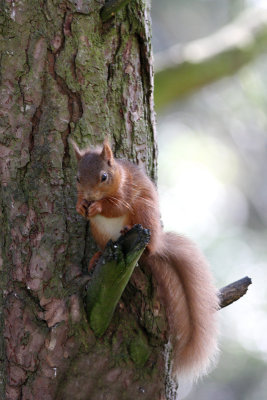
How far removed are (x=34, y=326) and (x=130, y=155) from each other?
1.84 feet

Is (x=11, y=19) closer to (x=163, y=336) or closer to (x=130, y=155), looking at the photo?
(x=130, y=155)

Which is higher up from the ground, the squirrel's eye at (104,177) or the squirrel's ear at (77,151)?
the squirrel's ear at (77,151)

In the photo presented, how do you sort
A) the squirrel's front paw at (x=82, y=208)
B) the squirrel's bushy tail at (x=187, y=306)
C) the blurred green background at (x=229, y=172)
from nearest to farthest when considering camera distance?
1. the squirrel's front paw at (x=82, y=208)
2. the squirrel's bushy tail at (x=187, y=306)
3. the blurred green background at (x=229, y=172)

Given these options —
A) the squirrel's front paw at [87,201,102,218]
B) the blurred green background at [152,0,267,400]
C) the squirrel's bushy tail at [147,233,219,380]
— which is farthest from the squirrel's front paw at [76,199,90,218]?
the blurred green background at [152,0,267,400]

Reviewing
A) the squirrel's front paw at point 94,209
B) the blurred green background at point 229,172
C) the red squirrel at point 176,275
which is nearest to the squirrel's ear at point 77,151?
the red squirrel at point 176,275

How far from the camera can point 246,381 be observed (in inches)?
264

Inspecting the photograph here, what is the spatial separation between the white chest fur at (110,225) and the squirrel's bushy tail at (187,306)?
168 mm

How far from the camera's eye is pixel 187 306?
180 cm

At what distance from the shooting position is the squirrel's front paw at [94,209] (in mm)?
1596

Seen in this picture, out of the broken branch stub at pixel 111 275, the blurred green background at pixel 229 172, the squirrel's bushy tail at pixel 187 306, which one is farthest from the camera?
the blurred green background at pixel 229 172

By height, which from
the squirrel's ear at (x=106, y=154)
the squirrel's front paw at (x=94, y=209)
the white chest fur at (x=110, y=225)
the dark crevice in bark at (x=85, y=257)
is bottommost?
the dark crevice in bark at (x=85, y=257)

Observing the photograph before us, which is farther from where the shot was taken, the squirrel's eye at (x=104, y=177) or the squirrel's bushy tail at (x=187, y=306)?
the squirrel's bushy tail at (x=187, y=306)

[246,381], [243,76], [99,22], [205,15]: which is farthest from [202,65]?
[205,15]

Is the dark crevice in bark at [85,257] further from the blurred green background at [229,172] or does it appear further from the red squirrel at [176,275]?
the blurred green background at [229,172]
